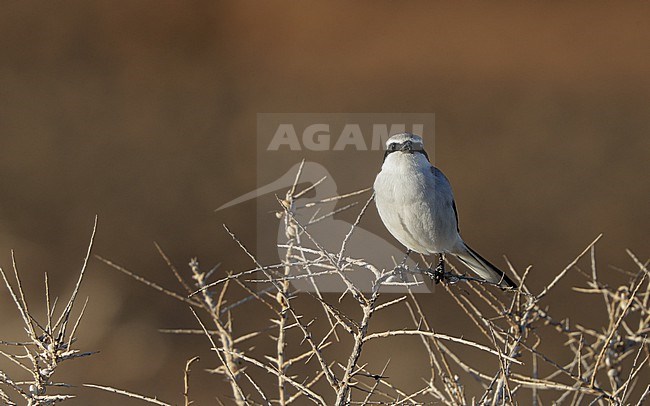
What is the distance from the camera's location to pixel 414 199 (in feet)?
5.92

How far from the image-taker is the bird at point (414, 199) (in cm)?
181

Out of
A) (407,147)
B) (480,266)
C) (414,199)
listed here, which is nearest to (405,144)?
(407,147)

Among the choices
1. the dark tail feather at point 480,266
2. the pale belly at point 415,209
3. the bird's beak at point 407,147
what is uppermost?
the bird's beak at point 407,147

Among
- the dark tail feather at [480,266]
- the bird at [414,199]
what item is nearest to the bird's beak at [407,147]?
the bird at [414,199]

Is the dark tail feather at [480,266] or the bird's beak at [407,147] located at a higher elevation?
the bird's beak at [407,147]

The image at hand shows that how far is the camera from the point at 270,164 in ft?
16.1

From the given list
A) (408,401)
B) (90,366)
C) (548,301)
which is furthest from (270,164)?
(408,401)

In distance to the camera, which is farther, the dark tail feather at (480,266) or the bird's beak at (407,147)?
the dark tail feather at (480,266)

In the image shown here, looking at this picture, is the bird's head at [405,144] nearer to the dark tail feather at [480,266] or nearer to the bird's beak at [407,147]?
the bird's beak at [407,147]

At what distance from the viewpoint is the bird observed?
5.94ft

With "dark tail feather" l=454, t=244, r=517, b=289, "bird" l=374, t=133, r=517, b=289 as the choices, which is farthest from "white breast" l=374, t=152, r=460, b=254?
"dark tail feather" l=454, t=244, r=517, b=289

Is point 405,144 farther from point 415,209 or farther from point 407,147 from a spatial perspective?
point 415,209

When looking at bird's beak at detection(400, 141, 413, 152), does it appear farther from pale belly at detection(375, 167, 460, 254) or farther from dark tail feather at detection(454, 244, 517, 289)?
dark tail feather at detection(454, 244, 517, 289)

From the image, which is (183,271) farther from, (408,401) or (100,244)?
(408,401)
